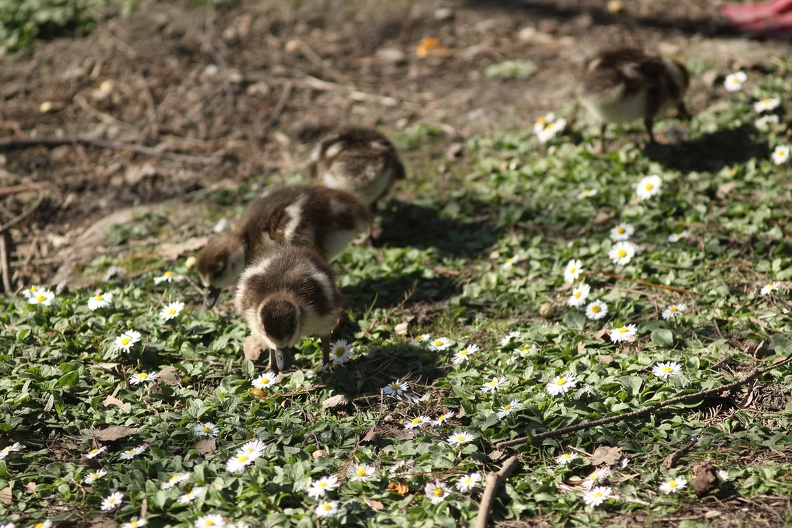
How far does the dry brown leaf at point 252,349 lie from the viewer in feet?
16.3

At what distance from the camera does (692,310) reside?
16.7ft

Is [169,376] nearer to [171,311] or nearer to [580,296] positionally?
[171,311]

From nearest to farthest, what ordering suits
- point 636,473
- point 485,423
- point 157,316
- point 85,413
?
point 636,473
point 485,423
point 85,413
point 157,316

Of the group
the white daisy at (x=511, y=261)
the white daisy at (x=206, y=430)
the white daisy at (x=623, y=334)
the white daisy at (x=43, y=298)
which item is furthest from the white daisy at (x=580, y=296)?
the white daisy at (x=43, y=298)

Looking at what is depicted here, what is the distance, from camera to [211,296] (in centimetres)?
558

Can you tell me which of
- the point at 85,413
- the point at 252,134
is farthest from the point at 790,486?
the point at 252,134

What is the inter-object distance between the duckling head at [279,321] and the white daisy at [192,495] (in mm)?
998

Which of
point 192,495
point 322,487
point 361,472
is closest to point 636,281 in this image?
point 361,472

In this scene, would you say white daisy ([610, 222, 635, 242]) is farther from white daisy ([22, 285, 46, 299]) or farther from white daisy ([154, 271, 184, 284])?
white daisy ([22, 285, 46, 299])

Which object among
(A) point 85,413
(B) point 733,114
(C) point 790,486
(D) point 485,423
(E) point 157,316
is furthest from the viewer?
(B) point 733,114

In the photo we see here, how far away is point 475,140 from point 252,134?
2.32 m

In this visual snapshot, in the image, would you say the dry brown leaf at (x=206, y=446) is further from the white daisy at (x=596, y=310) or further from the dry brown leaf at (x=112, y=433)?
the white daisy at (x=596, y=310)

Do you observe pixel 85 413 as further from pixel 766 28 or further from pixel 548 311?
pixel 766 28

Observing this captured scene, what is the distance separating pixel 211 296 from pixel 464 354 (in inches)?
74.0
